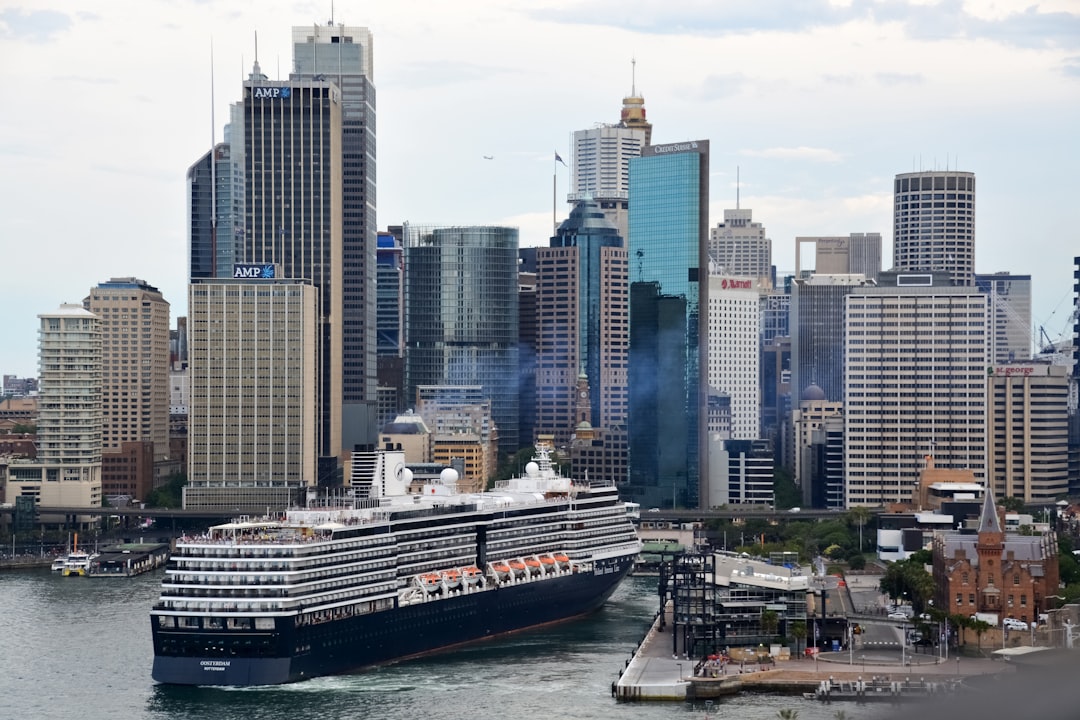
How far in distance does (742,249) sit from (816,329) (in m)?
40.9

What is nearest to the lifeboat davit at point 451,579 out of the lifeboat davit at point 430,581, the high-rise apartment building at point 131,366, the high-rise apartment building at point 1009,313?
the lifeboat davit at point 430,581

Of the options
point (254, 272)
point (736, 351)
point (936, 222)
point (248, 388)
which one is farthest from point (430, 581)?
point (936, 222)

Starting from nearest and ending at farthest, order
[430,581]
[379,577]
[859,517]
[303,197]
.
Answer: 1. [379,577]
2. [430,581]
3. [859,517]
4. [303,197]

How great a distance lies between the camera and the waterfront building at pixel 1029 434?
271 ft

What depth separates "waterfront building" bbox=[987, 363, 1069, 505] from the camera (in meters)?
82.5

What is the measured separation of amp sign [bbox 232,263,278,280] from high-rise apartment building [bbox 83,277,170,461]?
51.9 ft

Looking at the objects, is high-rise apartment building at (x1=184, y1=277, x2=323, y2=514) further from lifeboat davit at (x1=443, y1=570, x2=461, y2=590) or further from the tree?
lifeboat davit at (x1=443, y1=570, x2=461, y2=590)

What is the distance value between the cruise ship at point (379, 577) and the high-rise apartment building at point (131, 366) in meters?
46.4

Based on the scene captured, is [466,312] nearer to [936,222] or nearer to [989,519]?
[936,222]

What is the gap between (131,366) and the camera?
9494cm

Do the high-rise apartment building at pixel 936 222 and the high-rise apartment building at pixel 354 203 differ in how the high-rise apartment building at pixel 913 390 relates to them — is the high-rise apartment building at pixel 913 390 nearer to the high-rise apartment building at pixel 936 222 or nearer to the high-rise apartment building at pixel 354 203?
the high-rise apartment building at pixel 354 203

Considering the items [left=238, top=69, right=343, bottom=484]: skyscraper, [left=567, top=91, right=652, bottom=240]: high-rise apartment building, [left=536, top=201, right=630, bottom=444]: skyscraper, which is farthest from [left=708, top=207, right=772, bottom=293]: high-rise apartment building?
[left=238, top=69, right=343, bottom=484]: skyscraper

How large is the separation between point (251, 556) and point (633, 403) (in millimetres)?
53504

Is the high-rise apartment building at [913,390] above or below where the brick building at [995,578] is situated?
above
